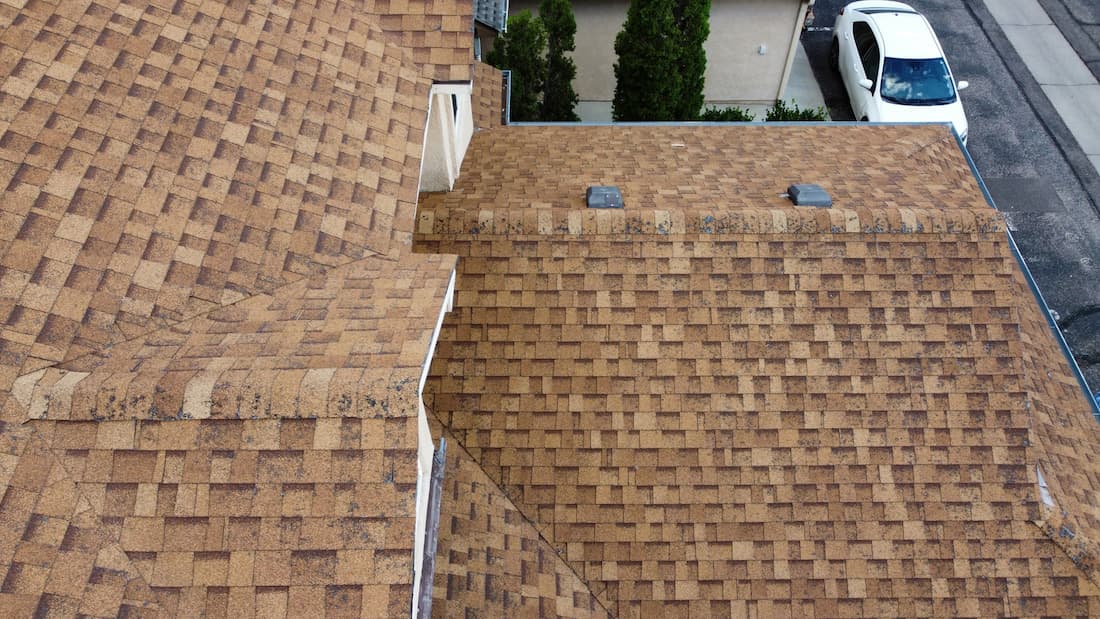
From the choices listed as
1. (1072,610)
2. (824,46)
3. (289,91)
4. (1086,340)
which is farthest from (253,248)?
(824,46)

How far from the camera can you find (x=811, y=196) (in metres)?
9.49

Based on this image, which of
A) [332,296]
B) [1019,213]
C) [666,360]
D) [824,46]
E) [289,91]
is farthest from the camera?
[824,46]

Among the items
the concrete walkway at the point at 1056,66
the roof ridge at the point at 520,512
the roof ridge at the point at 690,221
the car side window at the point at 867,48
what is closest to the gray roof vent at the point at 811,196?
the roof ridge at the point at 690,221

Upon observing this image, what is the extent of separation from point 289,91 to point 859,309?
749 centimetres

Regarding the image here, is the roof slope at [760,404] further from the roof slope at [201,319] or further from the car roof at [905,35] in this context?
the car roof at [905,35]

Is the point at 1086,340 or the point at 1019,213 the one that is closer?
the point at 1086,340

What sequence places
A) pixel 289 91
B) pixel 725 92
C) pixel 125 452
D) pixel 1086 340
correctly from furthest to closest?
pixel 725 92 → pixel 1086 340 → pixel 289 91 → pixel 125 452

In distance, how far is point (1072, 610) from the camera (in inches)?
322

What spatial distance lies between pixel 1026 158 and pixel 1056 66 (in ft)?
18.2

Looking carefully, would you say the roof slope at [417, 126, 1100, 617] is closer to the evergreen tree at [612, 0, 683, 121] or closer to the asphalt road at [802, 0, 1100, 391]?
the evergreen tree at [612, 0, 683, 121]

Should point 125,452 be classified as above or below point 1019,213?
above

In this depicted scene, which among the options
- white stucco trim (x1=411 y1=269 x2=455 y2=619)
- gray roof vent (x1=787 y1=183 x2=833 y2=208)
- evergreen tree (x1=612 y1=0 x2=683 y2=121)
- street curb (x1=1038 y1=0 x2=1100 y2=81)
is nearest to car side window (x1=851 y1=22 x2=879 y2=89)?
evergreen tree (x1=612 y1=0 x2=683 y2=121)

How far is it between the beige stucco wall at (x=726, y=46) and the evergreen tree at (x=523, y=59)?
3.32 metres

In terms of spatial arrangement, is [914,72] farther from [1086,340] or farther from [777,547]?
[777,547]
